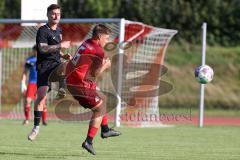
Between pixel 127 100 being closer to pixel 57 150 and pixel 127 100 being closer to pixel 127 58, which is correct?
pixel 127 58

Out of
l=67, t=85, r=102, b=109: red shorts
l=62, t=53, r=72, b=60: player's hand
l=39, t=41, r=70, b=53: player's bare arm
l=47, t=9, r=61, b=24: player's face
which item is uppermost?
l=47, t=9, r=61, b=24: player's face

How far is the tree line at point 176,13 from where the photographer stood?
115 feet

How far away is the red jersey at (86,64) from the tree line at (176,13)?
2404cm

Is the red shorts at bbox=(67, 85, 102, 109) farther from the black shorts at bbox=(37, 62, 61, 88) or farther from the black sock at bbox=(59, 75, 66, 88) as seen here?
the black shorts at bbox=(37, 62, 61, 88)

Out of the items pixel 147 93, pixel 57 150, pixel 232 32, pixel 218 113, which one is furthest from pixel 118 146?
pixel 232 32

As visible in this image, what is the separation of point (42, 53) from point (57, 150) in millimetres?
1448

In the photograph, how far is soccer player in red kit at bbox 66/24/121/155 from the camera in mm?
9898

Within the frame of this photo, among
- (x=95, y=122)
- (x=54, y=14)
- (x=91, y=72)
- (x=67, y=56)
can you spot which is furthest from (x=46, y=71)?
(x=95, y=122)

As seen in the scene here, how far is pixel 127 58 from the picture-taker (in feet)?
58.6

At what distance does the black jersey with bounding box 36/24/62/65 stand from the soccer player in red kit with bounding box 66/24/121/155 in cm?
79

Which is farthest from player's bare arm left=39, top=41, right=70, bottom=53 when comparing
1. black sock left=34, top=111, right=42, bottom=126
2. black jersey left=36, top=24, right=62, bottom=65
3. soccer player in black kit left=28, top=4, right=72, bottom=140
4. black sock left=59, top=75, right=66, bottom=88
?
black sock left=34, top=111, right=42, bottom=126

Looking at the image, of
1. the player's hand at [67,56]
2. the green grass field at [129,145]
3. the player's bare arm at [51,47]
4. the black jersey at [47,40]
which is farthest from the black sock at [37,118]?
the player's bare arm at [51,47]

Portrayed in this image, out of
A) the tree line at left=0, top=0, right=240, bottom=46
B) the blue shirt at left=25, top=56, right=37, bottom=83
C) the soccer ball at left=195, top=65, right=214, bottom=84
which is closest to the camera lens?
the soccer ball at left=195, top=65, right=214, bottom=84

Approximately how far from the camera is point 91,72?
10.3 meters
